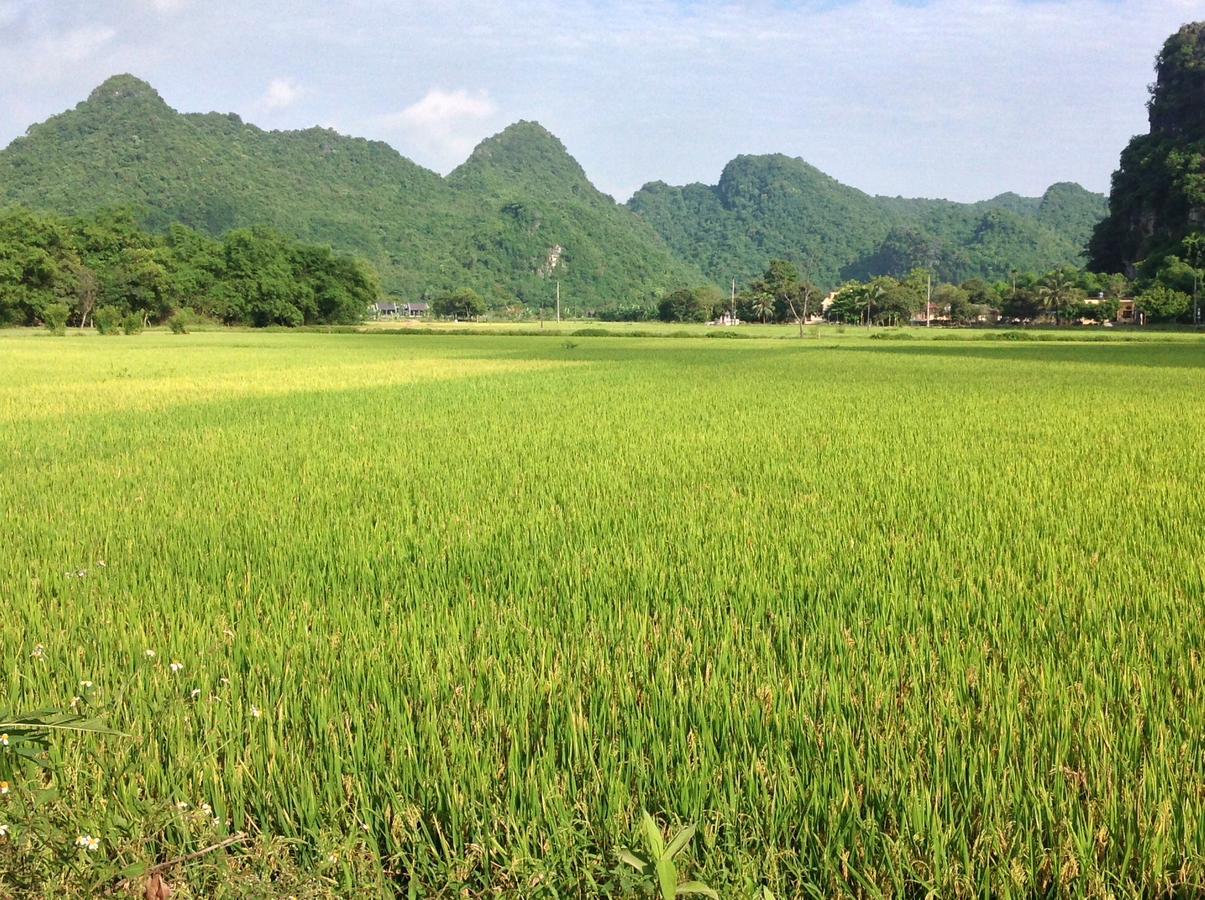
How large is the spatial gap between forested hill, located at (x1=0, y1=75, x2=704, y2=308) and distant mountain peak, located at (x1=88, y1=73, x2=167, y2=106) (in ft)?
0.95

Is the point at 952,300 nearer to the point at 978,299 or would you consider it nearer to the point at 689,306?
the point at 978,299

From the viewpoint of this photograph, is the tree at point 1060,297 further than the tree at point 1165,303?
Yes

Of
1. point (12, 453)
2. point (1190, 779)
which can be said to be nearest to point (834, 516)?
point (1190, 779)

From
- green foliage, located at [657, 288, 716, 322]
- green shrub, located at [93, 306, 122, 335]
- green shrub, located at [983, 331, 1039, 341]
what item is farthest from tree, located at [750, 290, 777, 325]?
green shrub, located at [93, 306, 122, 335]

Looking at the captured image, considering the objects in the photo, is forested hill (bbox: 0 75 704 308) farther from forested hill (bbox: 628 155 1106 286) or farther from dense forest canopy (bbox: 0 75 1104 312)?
forested hill (bbox: 628 155 1106 286)

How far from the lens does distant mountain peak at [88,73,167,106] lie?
416 ft

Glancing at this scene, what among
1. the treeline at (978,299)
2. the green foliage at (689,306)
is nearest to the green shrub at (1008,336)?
the treeline at (978,299)

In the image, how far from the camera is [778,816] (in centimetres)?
170

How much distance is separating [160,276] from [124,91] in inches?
3443

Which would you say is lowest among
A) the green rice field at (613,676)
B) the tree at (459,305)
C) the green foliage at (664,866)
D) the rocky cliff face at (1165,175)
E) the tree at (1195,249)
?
the green rice field at (613,676)

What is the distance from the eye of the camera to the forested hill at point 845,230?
145 m

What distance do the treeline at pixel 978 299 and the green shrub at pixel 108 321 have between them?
59.3 metres

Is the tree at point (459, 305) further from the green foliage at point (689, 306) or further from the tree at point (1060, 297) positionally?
the tree at point (1060, 297)

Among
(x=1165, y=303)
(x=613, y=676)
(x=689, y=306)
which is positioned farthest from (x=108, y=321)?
(x=1165, y=303)
